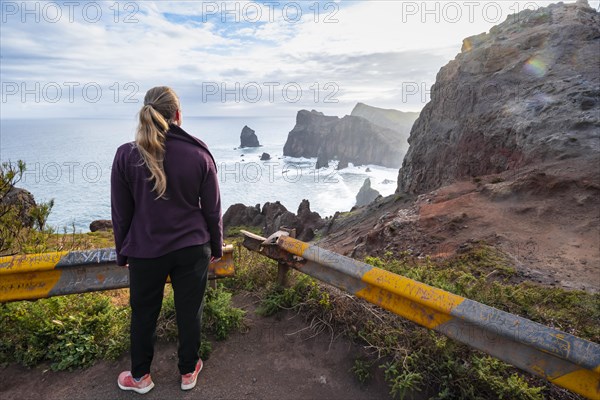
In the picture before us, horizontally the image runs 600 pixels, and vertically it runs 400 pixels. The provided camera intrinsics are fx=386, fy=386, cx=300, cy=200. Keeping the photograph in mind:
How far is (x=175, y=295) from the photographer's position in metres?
2.98

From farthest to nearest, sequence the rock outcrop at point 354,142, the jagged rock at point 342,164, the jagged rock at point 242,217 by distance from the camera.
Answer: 1. the rock outcrop at point 354,142
2. the jagged rock at point 342,164
3. the jagged rock at point 242,217

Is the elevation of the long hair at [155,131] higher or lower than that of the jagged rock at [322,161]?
lower

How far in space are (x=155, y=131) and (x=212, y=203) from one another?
667 millimetres

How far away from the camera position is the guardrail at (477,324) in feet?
7.76

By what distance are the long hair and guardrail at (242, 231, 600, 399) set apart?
175cm

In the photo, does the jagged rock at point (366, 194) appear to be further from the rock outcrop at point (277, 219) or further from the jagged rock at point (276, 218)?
the jagged rock at point (276, 218)

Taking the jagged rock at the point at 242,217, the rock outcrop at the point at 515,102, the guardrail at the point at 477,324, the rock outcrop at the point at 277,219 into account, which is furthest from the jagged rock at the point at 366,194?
the guardrail at the point at 477,324

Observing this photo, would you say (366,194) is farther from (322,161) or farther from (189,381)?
(189,381)

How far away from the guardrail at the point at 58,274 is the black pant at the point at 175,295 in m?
0.87

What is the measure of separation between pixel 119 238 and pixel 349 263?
1.95 m

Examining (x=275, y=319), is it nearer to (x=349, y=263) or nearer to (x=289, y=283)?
(x=289, y=283)

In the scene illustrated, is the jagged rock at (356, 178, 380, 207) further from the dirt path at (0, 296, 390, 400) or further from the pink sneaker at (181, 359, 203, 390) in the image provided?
the pink sneaker at (181, 359, 203, 390)

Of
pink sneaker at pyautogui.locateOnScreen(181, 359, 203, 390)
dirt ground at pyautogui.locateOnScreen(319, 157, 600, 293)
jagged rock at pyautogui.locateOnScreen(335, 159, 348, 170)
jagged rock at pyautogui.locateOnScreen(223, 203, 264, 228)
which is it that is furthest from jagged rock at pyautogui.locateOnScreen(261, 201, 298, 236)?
jagged rock at pyautogui.locateOnScreen(335, 159, 348, 170)

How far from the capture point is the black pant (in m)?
2.79
